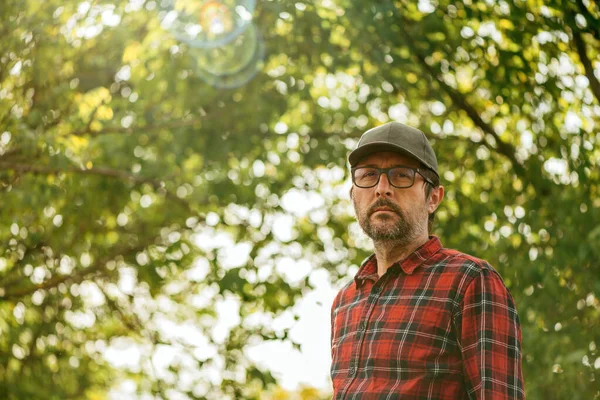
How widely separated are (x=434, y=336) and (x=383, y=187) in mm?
537

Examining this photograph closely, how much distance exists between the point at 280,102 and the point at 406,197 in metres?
3.97

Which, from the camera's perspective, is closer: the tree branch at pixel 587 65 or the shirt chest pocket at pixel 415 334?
the shirt chest pocket at pixel 415 334

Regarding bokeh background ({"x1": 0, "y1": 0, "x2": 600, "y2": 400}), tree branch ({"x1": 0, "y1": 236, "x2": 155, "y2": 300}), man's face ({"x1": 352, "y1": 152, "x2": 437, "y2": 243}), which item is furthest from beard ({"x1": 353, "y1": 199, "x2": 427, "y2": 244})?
tree branch ({"x1": 0, "y1": 236, "x2": 155, "y2": 300})

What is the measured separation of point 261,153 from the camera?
6.52 metres

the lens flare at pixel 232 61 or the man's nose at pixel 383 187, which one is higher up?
the man's nose at pixel 383 187

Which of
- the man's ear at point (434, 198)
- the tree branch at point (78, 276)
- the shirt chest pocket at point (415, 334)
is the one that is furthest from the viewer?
the tree branch at point (78, 276)

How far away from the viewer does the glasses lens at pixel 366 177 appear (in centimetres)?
250

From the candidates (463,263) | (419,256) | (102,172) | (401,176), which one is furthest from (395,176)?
(102,172)

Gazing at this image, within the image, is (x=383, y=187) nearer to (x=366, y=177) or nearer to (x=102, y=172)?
(x=366, y=177)

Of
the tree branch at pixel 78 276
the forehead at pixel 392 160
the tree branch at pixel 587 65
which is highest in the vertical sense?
the forehead at pixel 392 160

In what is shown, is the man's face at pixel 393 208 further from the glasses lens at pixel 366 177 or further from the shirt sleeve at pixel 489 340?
the shirt sleeve at pixel 489 340

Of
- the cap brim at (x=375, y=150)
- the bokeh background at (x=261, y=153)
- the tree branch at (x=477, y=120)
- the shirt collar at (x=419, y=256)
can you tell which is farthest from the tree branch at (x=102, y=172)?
the shirt collar at (x=419, y=256)

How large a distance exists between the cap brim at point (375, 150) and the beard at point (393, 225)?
166 millimetres

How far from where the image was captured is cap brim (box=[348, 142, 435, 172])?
8.02ft
